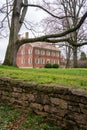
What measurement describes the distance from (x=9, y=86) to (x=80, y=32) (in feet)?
68.5

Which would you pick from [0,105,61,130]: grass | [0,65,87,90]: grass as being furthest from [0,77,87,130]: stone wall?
[0,65,87,90]: grass

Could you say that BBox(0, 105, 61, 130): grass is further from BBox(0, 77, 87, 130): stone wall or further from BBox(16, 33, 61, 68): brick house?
BBox(16, 33, 61, 68): brick house

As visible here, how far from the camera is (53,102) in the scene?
5.27 m

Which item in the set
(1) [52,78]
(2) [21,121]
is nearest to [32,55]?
(1) [52,78]

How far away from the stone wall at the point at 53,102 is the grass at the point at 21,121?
0.15 m

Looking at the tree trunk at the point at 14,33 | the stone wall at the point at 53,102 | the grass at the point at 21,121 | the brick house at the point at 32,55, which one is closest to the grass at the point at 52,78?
the stone wall at the point at 53,102

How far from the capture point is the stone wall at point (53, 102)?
187 inches

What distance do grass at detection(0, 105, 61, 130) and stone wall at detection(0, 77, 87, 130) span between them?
0.15m

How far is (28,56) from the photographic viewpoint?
53.8 m

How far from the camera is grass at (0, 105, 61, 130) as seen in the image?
5277 millimetres

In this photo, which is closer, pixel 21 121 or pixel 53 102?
pixel 53 102

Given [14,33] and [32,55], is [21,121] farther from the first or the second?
[32,55]

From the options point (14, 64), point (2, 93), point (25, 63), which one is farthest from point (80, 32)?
point (25, 63)

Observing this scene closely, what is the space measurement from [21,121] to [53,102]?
0.96m
